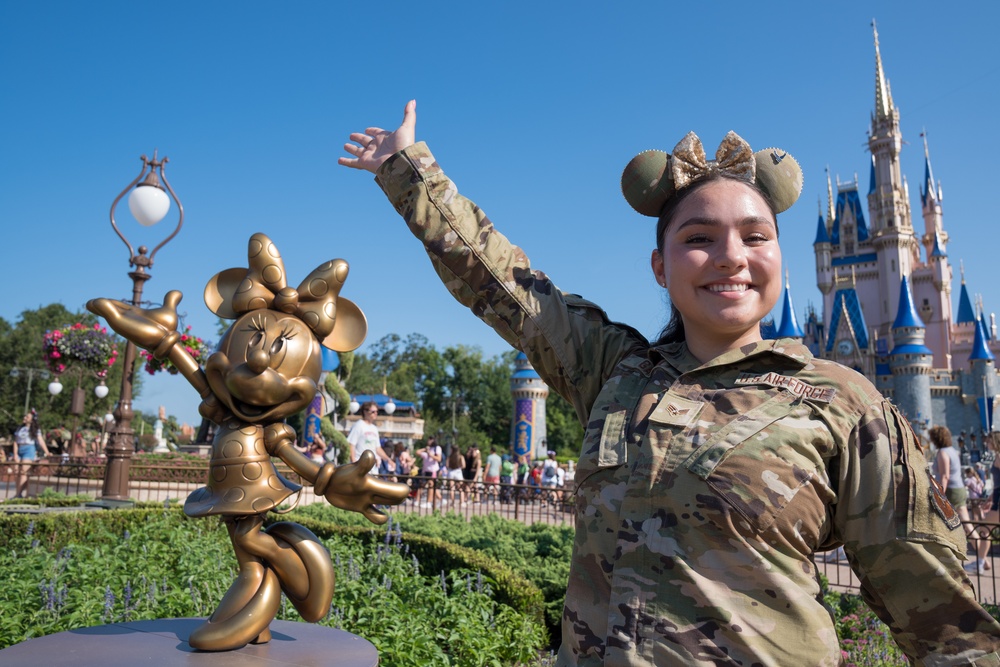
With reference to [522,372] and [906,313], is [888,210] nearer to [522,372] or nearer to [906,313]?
[906,313]

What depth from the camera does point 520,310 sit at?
183 cm

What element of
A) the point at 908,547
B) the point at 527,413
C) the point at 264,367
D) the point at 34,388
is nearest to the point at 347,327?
the point at 264,367

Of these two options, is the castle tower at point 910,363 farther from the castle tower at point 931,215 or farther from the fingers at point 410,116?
the fingers at point 410,116

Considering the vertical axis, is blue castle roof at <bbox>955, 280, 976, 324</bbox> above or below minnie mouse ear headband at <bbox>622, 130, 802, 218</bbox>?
above

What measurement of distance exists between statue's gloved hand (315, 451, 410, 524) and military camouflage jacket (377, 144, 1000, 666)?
2.31 feet

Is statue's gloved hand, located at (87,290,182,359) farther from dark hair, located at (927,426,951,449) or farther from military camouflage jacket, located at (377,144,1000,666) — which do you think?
dark hair, located at (927,426,951,449)

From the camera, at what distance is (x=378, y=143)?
2100 mm

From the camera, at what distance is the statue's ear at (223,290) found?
238 centimetres

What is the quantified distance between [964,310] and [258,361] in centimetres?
6486

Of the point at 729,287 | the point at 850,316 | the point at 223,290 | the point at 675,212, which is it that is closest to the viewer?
the point at 729,287

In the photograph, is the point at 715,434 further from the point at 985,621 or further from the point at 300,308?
the point at 300,308

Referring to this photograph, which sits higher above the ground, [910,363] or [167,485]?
[910,363]

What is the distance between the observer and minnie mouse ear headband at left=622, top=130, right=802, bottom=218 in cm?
175

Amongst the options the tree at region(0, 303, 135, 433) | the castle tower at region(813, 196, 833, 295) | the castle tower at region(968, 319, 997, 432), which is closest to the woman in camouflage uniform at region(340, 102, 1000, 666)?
the tree at region(0, 303, 135, 433)
